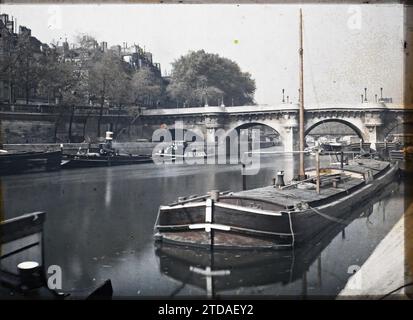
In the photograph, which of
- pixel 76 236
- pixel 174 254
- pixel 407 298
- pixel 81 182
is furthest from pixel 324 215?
pixel 81 182

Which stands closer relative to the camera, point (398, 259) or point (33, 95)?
point (398, 259)

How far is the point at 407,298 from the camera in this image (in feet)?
14.9

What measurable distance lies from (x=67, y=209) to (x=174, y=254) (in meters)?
2.59

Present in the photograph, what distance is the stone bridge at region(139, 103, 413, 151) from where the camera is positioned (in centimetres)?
1398

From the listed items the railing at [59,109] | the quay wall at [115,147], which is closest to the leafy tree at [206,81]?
the quay wall at [115,147]

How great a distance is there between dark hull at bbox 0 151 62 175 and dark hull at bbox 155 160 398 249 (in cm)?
319

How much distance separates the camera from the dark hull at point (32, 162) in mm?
8461

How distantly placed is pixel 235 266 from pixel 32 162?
25.7 ft

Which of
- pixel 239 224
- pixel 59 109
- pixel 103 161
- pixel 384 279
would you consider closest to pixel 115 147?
pixel 103 161

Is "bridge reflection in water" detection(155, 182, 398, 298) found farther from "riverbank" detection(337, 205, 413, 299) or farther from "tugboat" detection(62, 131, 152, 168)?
"tugboat" detection(62, 131, 152, 168)

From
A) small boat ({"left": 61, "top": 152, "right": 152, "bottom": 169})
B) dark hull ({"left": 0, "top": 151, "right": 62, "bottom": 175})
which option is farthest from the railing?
small boat ({"left": 61, "top": 152, "right": 152, "bottom": 169})

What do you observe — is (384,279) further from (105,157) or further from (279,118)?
(279,118)

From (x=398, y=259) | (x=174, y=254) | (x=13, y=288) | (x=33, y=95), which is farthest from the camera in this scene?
(x=33, y=95)
